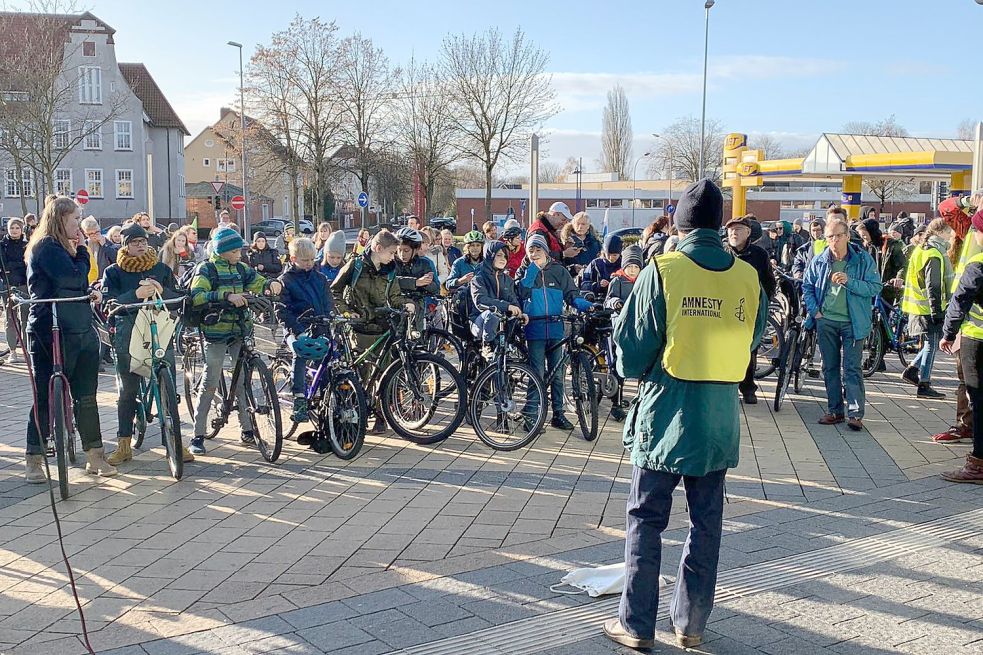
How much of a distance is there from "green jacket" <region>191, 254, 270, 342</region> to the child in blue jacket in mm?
2274

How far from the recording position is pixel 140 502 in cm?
642

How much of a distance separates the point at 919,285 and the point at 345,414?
656 cm

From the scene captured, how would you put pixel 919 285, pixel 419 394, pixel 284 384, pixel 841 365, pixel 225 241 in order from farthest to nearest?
1. pixel 919 285
2. pixel 841 365
3. pixel 419 394
4. pixel 284 384
5. pixel 225 241

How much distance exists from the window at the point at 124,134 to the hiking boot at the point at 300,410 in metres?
52.4

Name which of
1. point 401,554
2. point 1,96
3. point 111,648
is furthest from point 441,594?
point 1,96

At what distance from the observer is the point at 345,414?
24.5ft

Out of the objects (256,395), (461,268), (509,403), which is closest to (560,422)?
(509,403)

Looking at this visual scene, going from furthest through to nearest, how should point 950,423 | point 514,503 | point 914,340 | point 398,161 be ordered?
1. point 398,161
2. point 914,340
3. point 950,423
4. point 514,503

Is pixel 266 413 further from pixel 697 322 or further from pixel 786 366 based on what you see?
pixel 786 366

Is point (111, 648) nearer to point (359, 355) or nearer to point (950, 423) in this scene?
point (359, 355)

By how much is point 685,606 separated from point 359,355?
4749 millimetres

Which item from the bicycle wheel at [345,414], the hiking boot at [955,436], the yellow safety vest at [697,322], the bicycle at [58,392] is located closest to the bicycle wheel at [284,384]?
the bicycle wheel at [345,414]

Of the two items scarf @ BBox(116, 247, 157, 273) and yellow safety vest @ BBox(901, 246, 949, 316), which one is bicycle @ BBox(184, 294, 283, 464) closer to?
scarf @ BBox(116, 247, 157, 273)

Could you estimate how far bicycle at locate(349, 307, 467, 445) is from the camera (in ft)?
26.0
